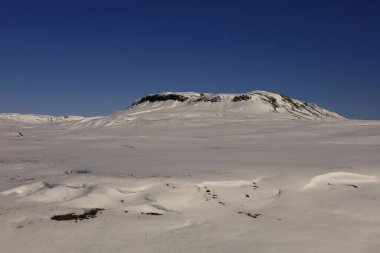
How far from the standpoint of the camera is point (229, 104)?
150m

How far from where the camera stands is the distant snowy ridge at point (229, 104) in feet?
461

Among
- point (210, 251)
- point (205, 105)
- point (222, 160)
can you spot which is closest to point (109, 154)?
point (222, 160)

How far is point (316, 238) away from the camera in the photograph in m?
12.9

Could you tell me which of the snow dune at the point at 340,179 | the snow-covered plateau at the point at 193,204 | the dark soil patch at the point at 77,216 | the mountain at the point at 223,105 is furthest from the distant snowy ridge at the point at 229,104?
the dark soil patch at the point at 77,216

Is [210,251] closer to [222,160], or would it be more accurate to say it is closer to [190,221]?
[190,221]

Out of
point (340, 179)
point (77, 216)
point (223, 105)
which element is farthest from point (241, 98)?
point (77, 216)

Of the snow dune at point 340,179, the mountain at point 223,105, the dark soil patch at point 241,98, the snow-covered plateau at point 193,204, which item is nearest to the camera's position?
the snow-covered plateau at point 193,204

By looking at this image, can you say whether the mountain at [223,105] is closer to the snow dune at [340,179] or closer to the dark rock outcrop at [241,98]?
the dark rock outcrop at [241,98]

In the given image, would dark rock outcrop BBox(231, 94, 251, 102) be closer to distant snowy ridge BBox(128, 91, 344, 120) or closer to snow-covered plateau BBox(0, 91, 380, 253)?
distant snowy ridge BBox(128, 91, 344, 120)

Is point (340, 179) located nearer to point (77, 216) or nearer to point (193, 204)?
point (193, 204)

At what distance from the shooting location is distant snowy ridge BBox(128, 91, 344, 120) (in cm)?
14062

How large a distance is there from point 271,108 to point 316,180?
12682 cm

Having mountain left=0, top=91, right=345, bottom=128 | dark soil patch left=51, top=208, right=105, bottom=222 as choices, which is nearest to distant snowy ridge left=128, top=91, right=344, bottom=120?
mountain left=0, top=91, right=345, bottom=128

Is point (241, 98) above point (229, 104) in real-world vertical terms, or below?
above
